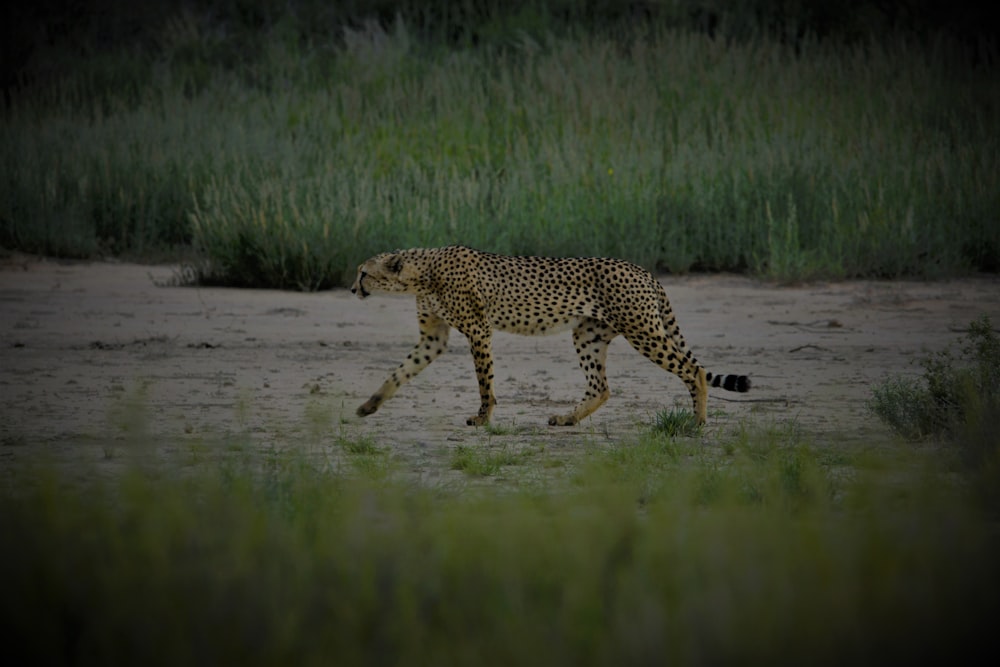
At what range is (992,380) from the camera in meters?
6.55

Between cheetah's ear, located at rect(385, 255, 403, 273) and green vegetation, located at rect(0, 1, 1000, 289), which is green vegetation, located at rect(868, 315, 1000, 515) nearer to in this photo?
cheetah's ear, located at rect(385, 255, 403, 273)

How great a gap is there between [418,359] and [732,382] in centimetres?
150

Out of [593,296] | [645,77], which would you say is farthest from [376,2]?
[593,296]

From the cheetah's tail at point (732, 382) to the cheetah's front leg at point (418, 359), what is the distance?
4.27 feet

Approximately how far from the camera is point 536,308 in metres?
6.55

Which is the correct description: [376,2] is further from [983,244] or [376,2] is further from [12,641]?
[12,641]

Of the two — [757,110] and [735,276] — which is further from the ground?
[757,110]

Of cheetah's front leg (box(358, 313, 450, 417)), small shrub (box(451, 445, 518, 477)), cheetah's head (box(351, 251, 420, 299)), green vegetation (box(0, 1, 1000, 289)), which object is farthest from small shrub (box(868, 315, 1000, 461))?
green vegetation (box(0, 1, 1000, 289))

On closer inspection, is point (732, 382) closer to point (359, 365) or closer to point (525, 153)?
point (359, 365)

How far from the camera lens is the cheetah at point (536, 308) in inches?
256

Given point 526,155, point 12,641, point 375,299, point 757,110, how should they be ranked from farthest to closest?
point 757,110
point 526,155
point 375,299
point 12,641

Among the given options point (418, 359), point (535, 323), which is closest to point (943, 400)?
point (535, 323)

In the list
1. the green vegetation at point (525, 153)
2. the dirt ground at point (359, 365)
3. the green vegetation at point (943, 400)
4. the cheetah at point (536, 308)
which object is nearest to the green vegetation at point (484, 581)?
the dirt ground at point (359, 365)

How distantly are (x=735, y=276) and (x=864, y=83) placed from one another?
509 cm
